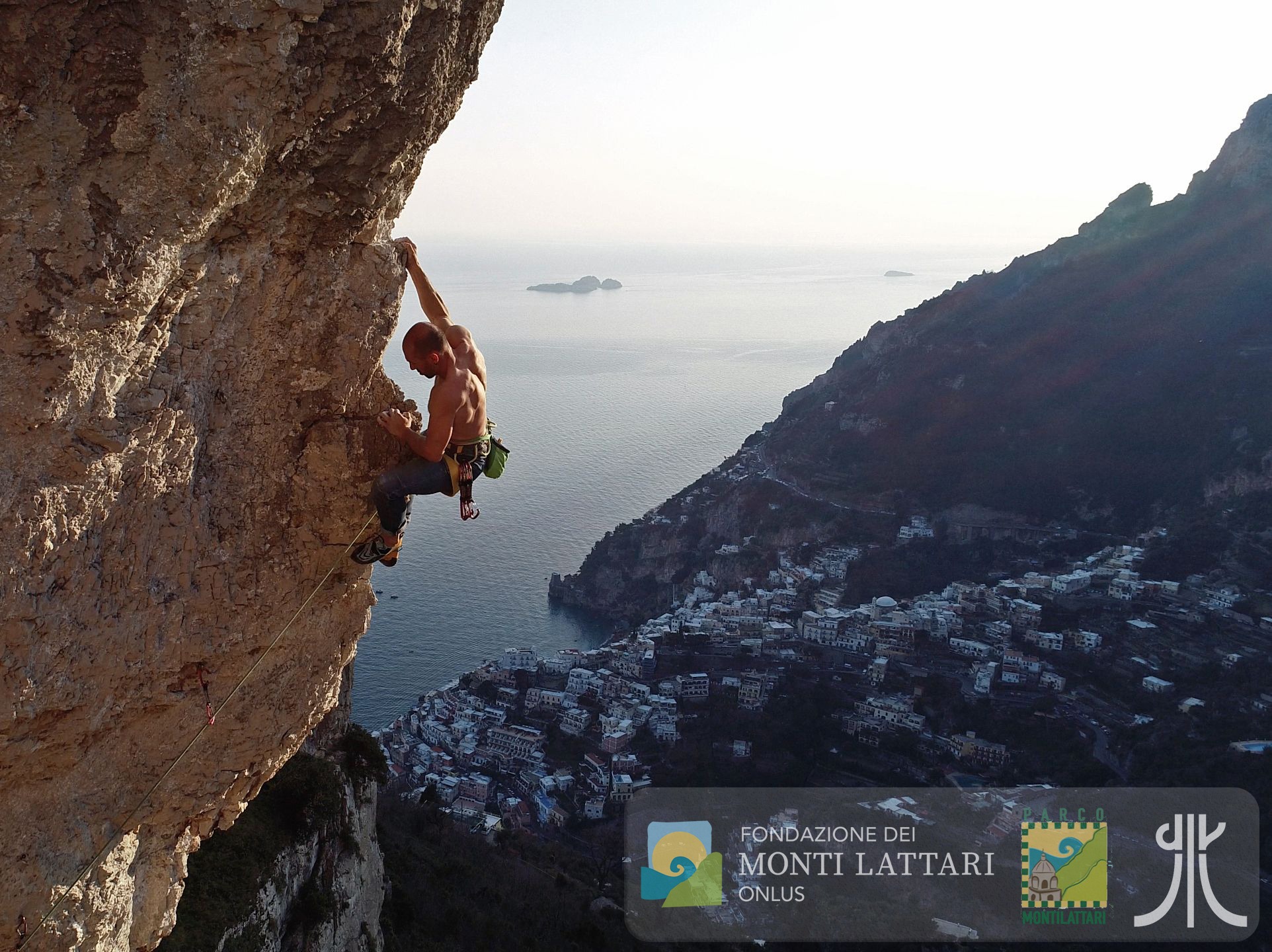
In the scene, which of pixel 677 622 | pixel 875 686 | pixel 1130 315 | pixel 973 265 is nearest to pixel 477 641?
pixel 677 622

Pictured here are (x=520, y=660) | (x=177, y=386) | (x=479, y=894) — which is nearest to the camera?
(x=177, y=386)

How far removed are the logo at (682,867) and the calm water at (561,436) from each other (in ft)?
31.7

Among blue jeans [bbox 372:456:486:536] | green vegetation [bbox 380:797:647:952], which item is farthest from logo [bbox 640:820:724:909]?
blue jeans [bbox 372:456:486:536]

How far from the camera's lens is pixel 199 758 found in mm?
3430

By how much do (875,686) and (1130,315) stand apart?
28.5 meters

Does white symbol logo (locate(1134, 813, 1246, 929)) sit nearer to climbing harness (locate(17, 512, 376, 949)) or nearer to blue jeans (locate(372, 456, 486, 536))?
blue jeans (locate(372, 456, 486, 536))

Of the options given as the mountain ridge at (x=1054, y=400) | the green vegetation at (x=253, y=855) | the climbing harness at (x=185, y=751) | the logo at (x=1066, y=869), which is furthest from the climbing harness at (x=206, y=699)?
the mountain ridge at (x=1054, y=400)

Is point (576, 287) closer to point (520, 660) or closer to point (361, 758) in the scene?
point (520, 660)

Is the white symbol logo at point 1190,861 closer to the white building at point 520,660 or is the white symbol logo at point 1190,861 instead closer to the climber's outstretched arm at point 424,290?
the white building at point 520,660

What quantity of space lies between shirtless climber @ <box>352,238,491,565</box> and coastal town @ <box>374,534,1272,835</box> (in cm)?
1660

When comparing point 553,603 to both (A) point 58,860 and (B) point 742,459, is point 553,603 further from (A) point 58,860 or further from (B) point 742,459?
(A) point 58,860

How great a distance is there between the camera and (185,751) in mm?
3330

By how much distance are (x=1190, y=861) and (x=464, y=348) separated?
22.0 metres

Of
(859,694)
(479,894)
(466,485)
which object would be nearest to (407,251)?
(466,485)
